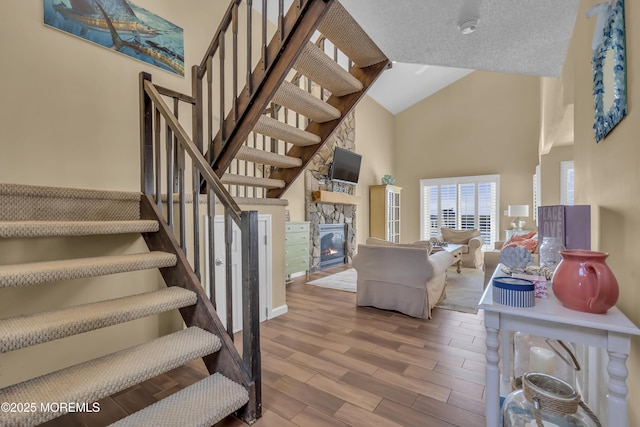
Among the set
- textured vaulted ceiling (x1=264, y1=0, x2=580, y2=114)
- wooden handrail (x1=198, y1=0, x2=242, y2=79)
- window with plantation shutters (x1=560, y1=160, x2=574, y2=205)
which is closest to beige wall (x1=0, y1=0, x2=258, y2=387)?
wooden handrail (x1=198, y1=0, x2=242, y2=79)

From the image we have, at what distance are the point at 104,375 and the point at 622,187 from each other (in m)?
2.14

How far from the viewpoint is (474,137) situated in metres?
7.22

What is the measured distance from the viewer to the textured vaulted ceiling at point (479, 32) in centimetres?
151

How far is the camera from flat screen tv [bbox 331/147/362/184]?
569 centimetres

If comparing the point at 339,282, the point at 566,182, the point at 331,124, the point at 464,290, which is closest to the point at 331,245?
the point at 339,282

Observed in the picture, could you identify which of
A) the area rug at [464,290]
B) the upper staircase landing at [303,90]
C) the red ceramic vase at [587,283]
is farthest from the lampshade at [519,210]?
the red ceramic vase at [587,283]

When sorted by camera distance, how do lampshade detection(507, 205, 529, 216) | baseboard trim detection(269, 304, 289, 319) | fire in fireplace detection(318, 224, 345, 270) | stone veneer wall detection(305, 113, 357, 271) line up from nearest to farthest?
1. baseboard trim detection(269, 304, 289, 319)
2. stone veneer wall detection(305, 113, 357, 271)
3. fire in fireplace detection(318, 224, 345, 270)
4. lampshade detection(507, 205, 529, 216)

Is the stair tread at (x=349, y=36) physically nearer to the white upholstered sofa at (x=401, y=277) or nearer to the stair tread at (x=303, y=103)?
the stair tread at (x=303, y=103)

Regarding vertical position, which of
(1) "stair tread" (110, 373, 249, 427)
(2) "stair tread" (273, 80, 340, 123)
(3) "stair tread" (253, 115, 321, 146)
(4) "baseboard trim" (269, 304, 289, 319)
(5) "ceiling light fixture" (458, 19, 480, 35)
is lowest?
(4) "baseboard trim" (269, 304, 289, 319)

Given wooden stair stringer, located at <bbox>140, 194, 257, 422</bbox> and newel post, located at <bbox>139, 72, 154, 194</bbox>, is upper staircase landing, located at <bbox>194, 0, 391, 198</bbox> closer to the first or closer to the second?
newel post, located at <bbox>139, 72, 154, 194</bbox>

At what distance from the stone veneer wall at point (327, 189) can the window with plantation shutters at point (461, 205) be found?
8.03ft

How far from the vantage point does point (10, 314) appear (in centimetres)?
144

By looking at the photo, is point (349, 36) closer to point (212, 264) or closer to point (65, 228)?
point (212, 264)

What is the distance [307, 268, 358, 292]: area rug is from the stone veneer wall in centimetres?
57
